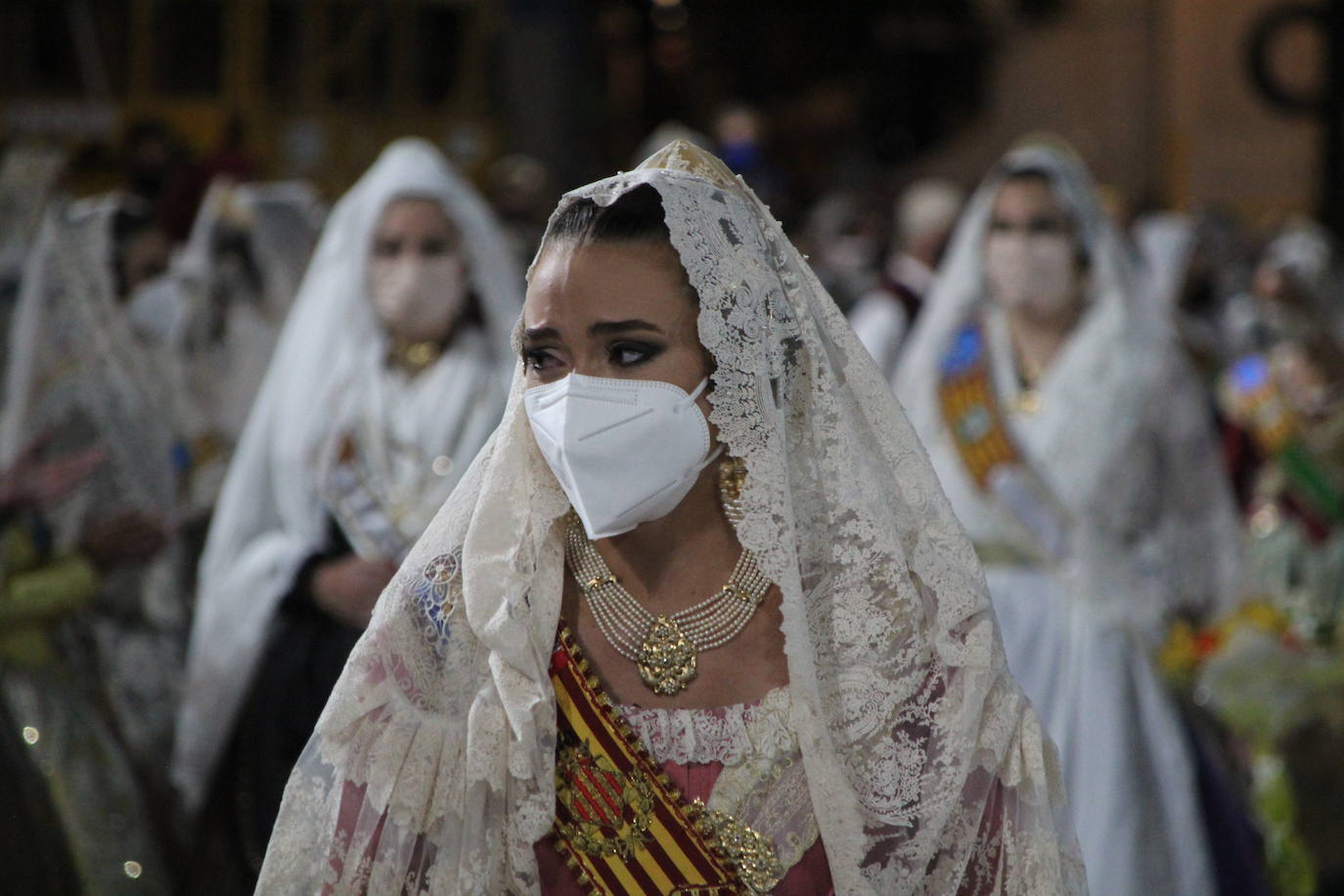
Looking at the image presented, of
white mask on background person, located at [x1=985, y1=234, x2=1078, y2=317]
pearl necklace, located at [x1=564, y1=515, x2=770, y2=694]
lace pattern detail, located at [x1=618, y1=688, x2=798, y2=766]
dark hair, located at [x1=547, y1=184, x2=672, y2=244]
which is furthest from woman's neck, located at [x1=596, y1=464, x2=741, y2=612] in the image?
white mask on background person, located at [x1=985, y1=234, x2=1078, y2=317]

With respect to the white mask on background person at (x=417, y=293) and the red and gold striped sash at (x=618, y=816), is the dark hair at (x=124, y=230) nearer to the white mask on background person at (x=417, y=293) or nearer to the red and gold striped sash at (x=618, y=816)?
the white mask on background person at (x=417, y=293)

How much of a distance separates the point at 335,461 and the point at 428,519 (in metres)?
0.34

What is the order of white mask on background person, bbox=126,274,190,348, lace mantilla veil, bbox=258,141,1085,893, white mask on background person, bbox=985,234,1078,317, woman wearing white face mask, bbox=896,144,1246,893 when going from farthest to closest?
white mask on background person, bbox=126,274,190,348 < white mask on background person, bbox=985,234,1078,317 < woman wearing white face mask, bbox=896,144,1246,893 < lace mantilla veil, bbox=258,141,1085,893

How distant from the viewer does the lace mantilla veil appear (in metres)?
2.18

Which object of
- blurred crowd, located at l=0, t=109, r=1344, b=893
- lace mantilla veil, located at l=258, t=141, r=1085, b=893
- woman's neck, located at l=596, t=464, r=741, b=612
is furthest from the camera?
blurred crowd, located at l=0, t=109, r=1344, b=893

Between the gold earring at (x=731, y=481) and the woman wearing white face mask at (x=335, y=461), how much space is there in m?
1.84

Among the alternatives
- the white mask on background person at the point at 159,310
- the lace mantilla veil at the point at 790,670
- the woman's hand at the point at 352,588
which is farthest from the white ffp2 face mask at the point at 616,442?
the white mask on background person at the point at 159,310

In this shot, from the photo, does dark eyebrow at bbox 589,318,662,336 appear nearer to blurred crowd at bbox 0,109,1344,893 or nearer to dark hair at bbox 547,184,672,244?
dark hair at bbox 547,184,672,244

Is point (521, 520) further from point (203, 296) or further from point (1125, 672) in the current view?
point (203, 296)

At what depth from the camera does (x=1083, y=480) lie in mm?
4828

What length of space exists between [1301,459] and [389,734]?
4167 millimetres

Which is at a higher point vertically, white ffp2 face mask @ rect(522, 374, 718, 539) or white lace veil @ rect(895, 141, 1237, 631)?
white ffp2 face mask @ rect(522, 374, 718, 539)

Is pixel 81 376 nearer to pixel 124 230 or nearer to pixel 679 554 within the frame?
pixel 124 230

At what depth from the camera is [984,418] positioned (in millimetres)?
4875
